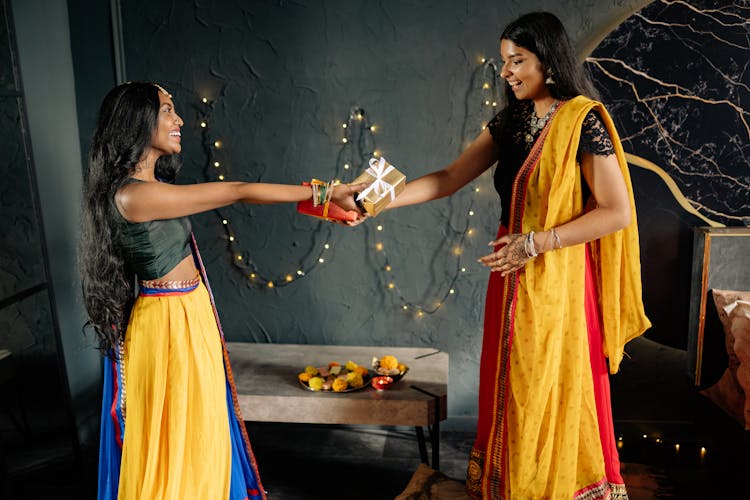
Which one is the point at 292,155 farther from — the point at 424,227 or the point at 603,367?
the point at 603,367

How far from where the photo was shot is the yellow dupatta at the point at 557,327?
74.6 inches

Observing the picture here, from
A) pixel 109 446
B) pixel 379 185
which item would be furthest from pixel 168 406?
pixel 379 185

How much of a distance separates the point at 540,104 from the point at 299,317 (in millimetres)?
1833

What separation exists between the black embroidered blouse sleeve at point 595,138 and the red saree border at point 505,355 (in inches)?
4.2

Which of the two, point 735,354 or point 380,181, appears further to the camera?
Result: point 735,354

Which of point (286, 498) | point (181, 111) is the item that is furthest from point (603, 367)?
point (181, 111)

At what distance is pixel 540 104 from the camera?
199 cm

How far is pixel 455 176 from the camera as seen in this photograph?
237cm

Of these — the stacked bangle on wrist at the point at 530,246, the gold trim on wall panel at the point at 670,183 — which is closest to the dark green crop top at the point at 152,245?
the stacked bangle on wrist at the point at 530,246

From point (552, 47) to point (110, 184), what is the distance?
1434 mm

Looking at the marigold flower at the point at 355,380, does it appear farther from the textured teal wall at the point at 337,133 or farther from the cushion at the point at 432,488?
the textured teal wall at the point at 337,133

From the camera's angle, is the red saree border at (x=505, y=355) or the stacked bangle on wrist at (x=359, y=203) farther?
the stacked bangle on wrist at (x=359, y=203)

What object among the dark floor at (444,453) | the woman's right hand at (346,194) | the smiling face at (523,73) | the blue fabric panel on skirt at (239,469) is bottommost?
the dark floor at (444,453)

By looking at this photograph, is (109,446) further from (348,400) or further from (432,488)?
(432,488)
